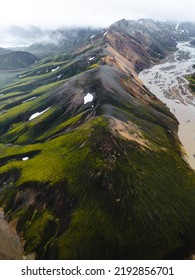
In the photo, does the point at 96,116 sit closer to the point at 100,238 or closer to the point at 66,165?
the point at 66,165

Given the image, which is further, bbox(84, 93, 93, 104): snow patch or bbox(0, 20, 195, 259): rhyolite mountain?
bbox(84, 93, 93, 104): snow patch

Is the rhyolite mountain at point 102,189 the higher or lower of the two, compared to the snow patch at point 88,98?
lower

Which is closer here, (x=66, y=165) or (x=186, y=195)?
(x=186, y=195)

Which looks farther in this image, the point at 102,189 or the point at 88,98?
the point at 88,98

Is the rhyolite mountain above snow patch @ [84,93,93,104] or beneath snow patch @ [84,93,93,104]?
beneath

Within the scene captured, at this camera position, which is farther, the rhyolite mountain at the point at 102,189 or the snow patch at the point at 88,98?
the snow patch at the point at 88,98

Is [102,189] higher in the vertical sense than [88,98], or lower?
lower
